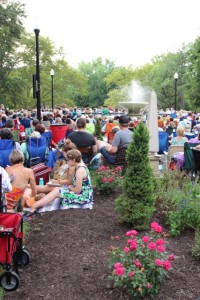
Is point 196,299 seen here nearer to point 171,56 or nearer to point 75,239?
point 75,239

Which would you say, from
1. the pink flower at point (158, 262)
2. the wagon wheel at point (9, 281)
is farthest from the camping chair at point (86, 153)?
the pink flower at point (158, 262)

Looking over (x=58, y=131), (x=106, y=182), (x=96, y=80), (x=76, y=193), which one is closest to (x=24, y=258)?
(x=76, y=193)

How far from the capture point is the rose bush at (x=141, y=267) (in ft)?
10.8

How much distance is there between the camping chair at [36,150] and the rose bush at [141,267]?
579 cm

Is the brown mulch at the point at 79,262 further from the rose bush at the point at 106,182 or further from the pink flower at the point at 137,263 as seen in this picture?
the rose bush at the point at 106,182

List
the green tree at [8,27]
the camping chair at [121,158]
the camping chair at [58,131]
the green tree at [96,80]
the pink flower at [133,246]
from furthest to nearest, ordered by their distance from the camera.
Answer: the green tree at [96,80] < the green tree at [8,27] < the camping chair at [58,131] < the camping chair at [121,158] < the pink flower at [133,246]

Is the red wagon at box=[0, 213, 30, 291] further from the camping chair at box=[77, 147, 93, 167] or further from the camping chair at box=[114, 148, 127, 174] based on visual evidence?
the camping chair at box=[77, 147, 93, 167]

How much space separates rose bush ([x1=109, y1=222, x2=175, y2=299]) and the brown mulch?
0.53 ft

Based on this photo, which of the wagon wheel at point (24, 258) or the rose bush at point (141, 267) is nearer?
the rose bush at point (141, 267)

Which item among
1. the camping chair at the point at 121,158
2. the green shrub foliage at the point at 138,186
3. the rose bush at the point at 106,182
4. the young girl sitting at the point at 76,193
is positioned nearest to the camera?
the green shrub foliage at the point at 138,186

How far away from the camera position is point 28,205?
6.20 metres

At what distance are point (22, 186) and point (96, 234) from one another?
5.21 ft

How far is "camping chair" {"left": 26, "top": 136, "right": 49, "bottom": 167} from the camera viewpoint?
9070 millimetres

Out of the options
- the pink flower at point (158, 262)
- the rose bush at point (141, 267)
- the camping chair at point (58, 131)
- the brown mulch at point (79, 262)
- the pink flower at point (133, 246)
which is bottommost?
the brown mulch at point (79, 262)
